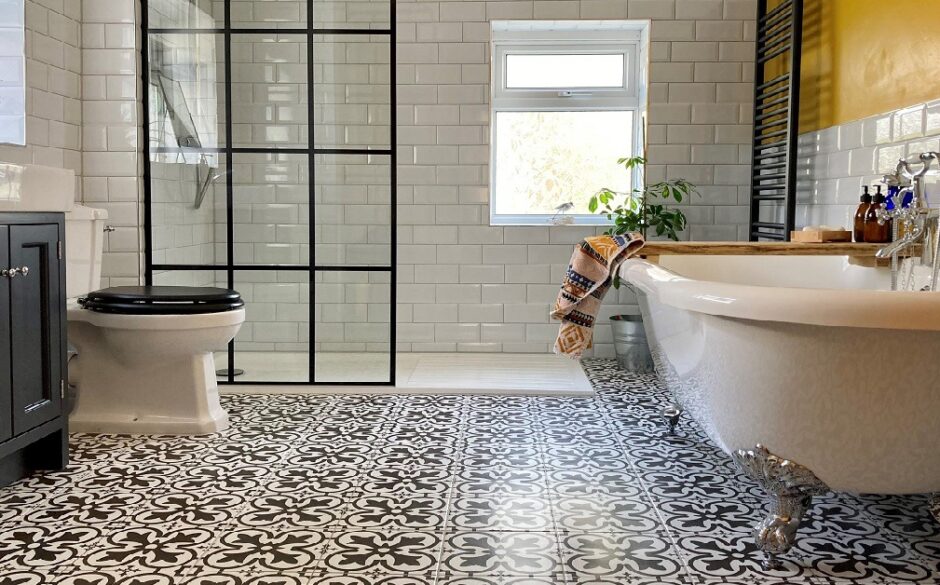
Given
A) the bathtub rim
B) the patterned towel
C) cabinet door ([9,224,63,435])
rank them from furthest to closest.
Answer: the patterned towel, cabinet door ([9,224,63,435]), the bathtub rim

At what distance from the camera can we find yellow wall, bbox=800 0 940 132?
3.20 metres

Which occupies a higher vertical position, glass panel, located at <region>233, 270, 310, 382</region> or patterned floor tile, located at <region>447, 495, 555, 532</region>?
glass panel, located at <region>233, 270, 310, 382</region>

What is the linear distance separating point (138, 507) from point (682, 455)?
1782mm

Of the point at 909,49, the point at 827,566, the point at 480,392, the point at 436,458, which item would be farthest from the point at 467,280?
the point at 827,566

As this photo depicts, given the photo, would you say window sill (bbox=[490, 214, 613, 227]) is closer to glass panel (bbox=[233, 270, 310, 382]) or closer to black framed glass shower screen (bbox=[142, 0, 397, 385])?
black framed glass shower screen (bbox=[142, 0, 397, 385])

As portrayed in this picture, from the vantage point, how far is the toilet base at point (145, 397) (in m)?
3.44

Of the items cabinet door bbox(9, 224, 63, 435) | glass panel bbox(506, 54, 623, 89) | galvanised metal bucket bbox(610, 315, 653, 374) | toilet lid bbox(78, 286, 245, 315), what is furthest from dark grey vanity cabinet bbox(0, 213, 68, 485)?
glass panel bbox(506, 54, 623, 89)

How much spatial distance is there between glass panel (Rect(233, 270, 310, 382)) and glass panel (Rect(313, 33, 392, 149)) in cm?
66

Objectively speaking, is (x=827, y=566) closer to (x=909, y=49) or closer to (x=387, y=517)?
(x=387, y=517)

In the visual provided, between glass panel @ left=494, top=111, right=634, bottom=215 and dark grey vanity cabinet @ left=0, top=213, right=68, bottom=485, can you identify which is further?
glass panel @ left=494, top=111, right=634, bottom=215

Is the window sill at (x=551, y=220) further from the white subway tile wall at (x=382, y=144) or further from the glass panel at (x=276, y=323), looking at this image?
the glass panel at (x=276, y=323)

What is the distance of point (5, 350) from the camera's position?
261 centimetres

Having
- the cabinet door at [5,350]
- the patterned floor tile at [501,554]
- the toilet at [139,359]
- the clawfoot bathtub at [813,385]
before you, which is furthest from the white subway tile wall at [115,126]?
the clawfoot bathtub at [813,385]

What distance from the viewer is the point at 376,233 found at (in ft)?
13.7
